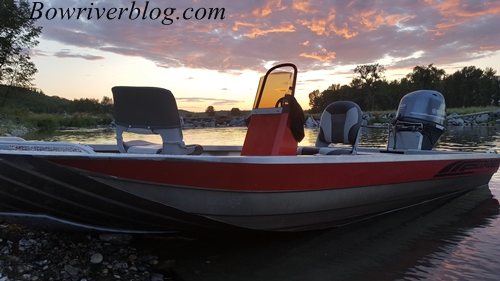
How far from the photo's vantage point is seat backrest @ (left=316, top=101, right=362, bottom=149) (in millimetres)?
5324

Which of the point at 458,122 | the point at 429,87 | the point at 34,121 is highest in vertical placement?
the point at 429,87

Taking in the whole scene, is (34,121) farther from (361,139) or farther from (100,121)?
(361,139)

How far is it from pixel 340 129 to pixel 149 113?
3090mm

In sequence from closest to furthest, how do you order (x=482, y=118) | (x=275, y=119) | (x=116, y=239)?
(x=116, y=239), (x=275, y=119), (x=482, y=118)

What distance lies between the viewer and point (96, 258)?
10.8 feet

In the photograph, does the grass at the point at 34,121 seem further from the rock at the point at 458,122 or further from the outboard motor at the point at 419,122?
the rock at the point at 458,122

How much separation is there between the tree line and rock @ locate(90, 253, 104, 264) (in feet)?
248

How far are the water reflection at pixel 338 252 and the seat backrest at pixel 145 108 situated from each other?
1320mm

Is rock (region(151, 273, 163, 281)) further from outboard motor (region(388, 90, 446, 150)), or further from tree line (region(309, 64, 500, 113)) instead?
tree line (region(309, 64, 500, 113))

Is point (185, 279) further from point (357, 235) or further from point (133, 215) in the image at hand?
point (357, 235)

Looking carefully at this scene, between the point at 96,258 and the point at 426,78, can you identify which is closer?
the point at 96,258

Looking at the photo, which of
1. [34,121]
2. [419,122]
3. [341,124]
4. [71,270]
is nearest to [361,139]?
[419,122]

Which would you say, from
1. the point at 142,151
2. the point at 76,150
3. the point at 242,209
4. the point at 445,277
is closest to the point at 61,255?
the point at 76,150

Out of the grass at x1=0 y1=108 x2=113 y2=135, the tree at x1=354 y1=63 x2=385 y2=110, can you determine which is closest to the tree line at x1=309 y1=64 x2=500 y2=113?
the tree at x1=354 y1=63 x2=385 y2=110
